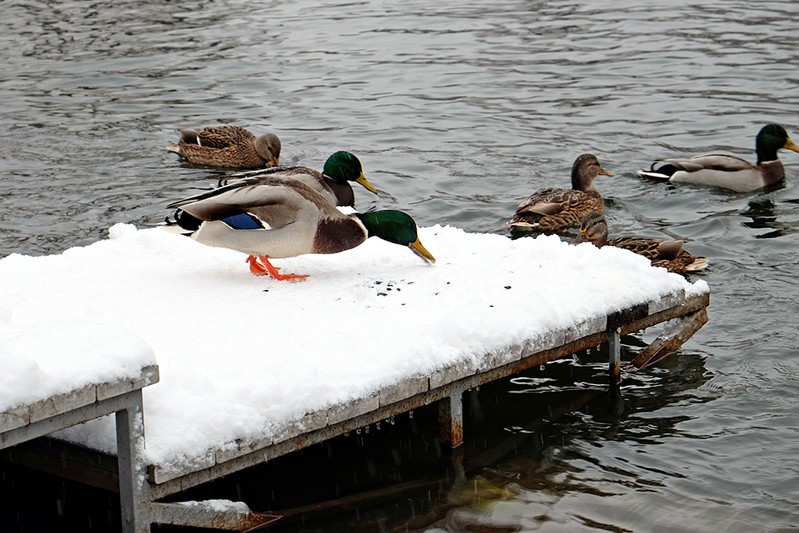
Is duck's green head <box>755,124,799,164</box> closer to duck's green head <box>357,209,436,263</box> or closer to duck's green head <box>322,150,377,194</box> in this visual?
duck's green head <box>322,150,377,194</box>

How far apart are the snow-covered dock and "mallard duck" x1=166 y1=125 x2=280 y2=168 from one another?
5.60m

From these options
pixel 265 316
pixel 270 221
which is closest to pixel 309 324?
pixel 265 316

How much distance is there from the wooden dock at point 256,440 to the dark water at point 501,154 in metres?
0.48

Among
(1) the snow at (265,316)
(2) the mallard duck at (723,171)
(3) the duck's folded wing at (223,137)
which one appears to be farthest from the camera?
(3) the duck's folded wing at (223,137)

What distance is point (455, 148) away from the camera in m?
14.6

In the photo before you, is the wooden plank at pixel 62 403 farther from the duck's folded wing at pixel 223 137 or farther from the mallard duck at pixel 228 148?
the duck's folded wing at pixel 223 137

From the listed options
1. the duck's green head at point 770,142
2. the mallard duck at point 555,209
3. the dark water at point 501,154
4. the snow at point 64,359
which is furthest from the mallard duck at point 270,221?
the duck's green head at point 770,142

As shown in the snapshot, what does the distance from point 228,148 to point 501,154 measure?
3.15 m

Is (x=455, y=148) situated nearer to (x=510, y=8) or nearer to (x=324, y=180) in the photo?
(x=324, y=180)

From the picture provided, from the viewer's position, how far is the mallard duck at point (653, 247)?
33.2ft

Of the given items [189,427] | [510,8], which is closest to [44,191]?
[189,427]

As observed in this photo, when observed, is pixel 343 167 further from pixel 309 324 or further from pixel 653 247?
pixel 309 324

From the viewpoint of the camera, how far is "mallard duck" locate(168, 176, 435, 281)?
7.41 m

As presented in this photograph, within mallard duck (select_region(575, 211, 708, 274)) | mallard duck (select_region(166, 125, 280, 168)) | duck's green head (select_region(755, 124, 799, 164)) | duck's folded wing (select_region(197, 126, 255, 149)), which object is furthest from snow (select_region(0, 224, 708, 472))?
duck's green head (select_region(755, 124, 799, 164))
